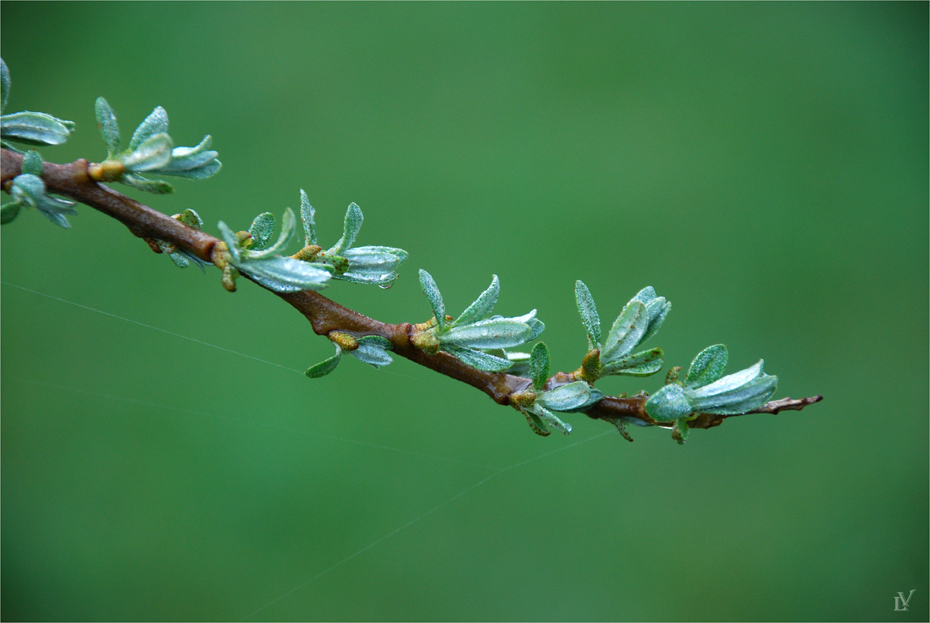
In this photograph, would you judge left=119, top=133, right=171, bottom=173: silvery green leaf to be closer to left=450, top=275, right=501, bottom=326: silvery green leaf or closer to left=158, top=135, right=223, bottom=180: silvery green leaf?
left=158, top=135, right=223, bottom=180: silvery green leaf

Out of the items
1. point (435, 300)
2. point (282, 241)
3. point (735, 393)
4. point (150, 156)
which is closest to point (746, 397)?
point (735, 393)

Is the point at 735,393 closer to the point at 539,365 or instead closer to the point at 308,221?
the point at 539,365

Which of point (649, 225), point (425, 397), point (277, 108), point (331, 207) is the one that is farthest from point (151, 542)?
point (649, 225)

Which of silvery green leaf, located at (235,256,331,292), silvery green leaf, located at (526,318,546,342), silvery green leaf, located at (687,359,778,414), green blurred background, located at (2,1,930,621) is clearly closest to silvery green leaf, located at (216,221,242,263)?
silvery green leaf, located at (235,256,331,292)

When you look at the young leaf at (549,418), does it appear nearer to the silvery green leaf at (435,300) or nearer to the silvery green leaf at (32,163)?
the silvery green leaf at (435,300)

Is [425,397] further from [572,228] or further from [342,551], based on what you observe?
[572,228]

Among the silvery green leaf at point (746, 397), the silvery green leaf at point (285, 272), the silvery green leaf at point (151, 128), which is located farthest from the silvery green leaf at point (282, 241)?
the silvery green leaf at point (746, 397)
